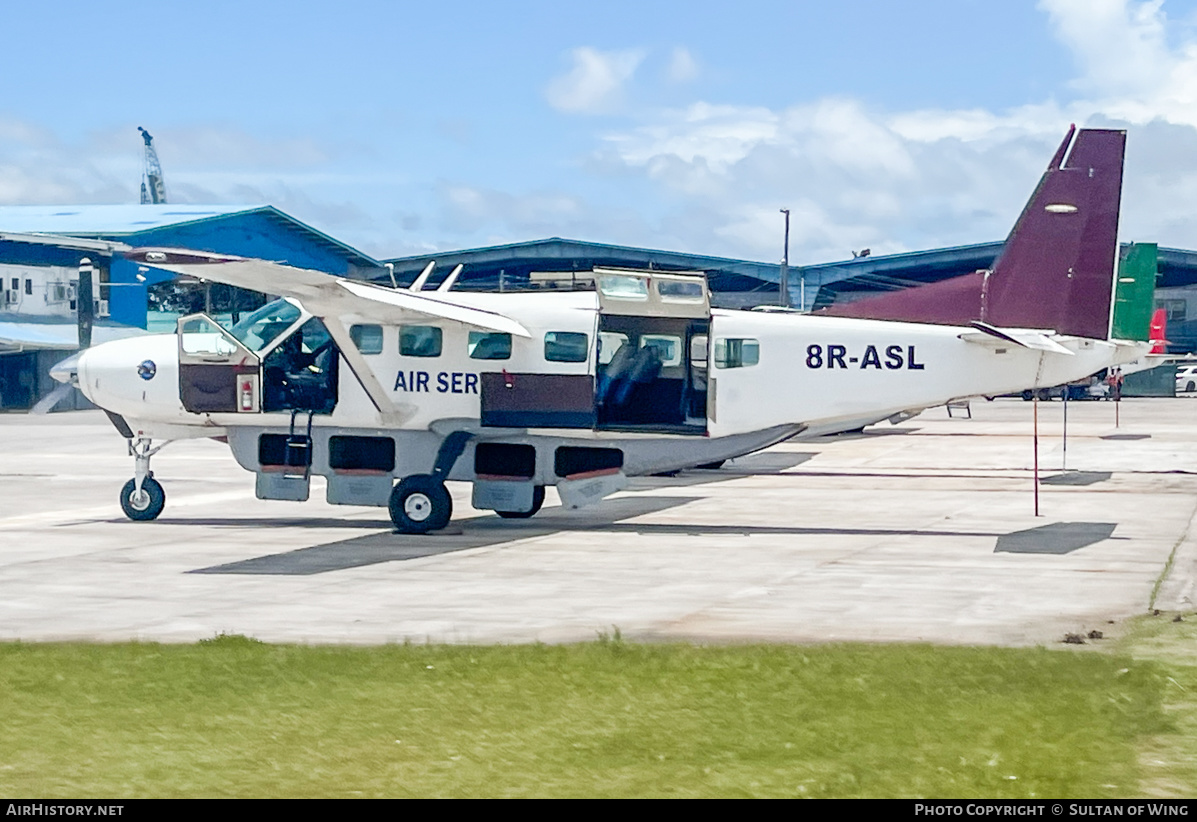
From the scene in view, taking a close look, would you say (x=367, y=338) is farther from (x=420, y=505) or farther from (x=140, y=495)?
(x=140, y=495)

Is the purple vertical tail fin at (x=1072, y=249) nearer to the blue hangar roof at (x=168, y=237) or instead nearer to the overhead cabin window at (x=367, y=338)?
the overhead cabin window at (x=367, y=338)

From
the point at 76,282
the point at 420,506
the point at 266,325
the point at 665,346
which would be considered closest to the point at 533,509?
the point at 420,506

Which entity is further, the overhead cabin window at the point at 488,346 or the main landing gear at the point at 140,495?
the main landing gear at the point at 140,495

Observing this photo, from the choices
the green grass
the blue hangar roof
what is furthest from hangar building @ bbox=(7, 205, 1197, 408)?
the green grass

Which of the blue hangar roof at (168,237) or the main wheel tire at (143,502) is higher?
the blue hangar roof at (168,237)

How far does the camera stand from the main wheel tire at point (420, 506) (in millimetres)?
18141

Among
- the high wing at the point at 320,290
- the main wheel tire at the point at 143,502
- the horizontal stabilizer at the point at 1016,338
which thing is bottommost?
the main wheel tire at the point at 143,502

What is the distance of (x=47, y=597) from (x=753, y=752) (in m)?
8.27

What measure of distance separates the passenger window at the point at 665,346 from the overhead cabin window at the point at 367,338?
3.40 meters

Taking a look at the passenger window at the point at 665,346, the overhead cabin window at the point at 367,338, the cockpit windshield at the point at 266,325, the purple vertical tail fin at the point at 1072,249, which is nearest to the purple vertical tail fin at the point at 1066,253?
the purple vertical tail fin at the point at 1072,249

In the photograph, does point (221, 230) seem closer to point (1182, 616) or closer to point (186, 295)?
point (186, 295)

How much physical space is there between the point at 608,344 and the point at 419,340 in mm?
2441

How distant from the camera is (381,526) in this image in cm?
1942
